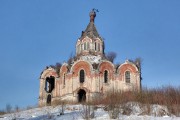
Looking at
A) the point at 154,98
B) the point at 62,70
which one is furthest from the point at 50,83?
the point at 154,98

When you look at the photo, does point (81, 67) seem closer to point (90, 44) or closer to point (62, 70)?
point (62, 70)

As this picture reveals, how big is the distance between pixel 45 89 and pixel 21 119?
26.3m

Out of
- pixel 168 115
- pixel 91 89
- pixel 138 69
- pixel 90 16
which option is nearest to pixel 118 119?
pixel 168 115

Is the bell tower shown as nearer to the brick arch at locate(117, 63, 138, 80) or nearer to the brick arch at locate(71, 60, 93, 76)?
the brick arch at locate(71, 60, 93, 76)

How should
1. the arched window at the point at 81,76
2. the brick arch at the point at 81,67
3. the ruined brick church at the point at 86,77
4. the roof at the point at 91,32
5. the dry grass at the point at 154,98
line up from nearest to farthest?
the dry grass at the point at 154,98, the ruined brick church at the point at 86,77, the brick arch at the point at 81,67, the arched window at the point at 81,76, the roof at the point at 91,32

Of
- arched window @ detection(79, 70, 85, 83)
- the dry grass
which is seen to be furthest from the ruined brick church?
the dry grass

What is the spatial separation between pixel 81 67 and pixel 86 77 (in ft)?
4.44

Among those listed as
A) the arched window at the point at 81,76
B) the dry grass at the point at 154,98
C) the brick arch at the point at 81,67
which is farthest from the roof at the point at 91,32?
the dry grass at the point at 154,98

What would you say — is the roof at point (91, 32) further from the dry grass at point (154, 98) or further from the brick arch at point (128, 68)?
the dry grass at point (154, 98)

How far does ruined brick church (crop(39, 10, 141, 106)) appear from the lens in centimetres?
3756

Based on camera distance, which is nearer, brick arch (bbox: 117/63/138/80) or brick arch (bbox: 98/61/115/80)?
brick arch (bbox: 98/61/115/80)

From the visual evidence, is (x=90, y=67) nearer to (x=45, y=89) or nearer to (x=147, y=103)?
(x=45, y=89)

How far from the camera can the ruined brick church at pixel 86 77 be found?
37562mm

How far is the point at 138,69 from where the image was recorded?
129 feet
